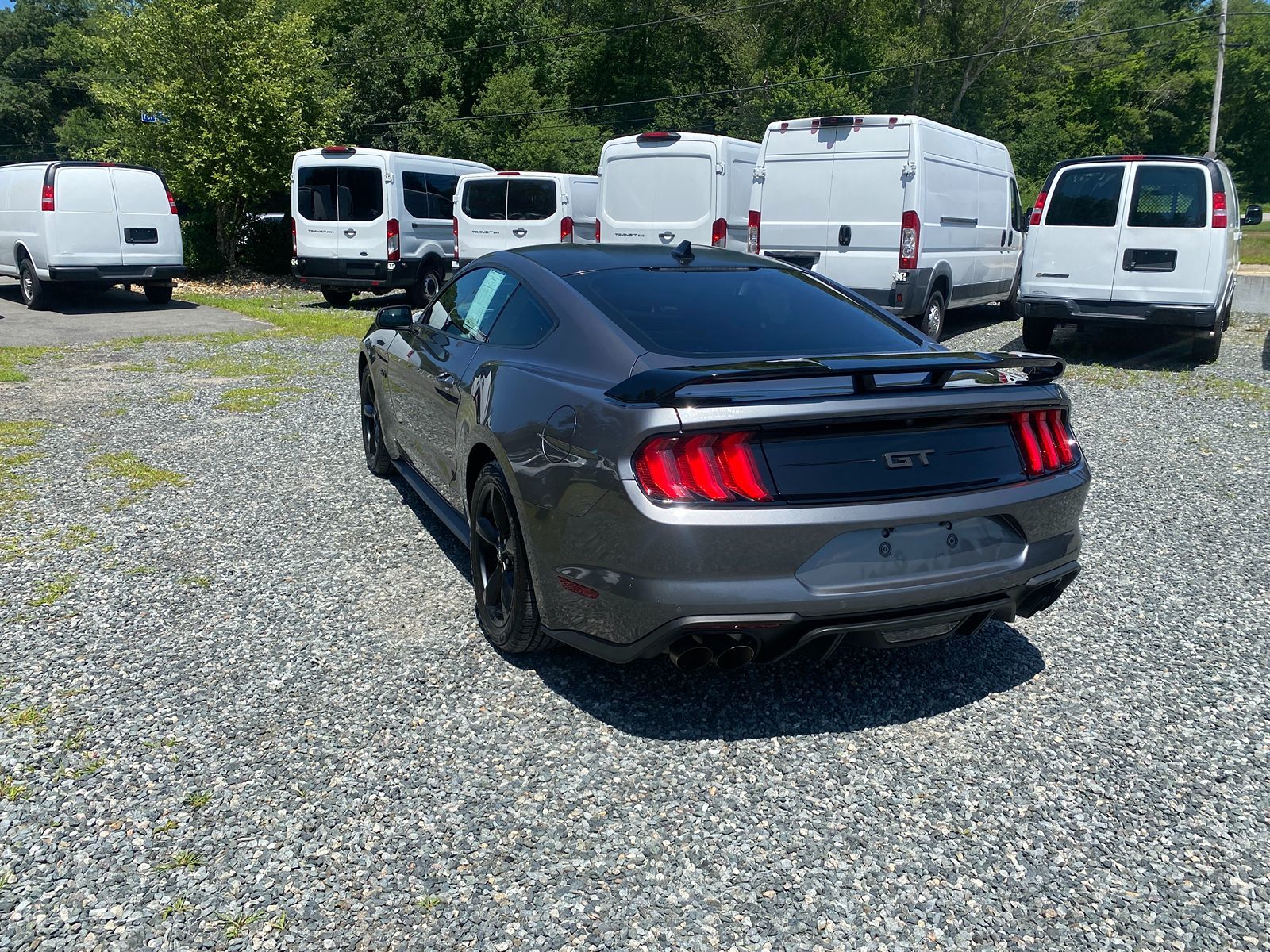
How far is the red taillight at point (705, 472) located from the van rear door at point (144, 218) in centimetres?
1598

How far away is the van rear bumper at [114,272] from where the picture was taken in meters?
16.1

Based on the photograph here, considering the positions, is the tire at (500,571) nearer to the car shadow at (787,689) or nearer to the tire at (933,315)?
the car shadow at (787,689)

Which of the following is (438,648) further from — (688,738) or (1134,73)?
(1134,73)

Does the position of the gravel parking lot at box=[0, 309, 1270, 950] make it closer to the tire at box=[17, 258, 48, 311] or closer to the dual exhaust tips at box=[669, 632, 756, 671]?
the dual exhaust tips at box=[669, 632, 756, 671]

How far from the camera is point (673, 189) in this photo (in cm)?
1359

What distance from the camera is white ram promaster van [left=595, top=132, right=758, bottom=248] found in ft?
44.1

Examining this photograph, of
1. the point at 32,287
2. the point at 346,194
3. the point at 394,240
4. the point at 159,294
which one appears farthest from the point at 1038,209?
the point at 32,287

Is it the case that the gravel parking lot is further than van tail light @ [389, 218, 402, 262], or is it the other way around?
van tail light @ [389, 218, 402, 262]

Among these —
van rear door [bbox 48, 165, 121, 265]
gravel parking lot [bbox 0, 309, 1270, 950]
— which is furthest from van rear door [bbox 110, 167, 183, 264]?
gravel parking lot [bbox 0, 309, 1270, 950]

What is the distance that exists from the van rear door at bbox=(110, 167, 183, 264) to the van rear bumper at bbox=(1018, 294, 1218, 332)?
1306cm

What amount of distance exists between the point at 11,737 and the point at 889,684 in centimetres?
300

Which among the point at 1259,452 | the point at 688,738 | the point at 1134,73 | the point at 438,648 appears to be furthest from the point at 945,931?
the point at 1134,73

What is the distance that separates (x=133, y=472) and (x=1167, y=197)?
1027 cm

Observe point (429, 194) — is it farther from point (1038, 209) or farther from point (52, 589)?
point (52, 589)
